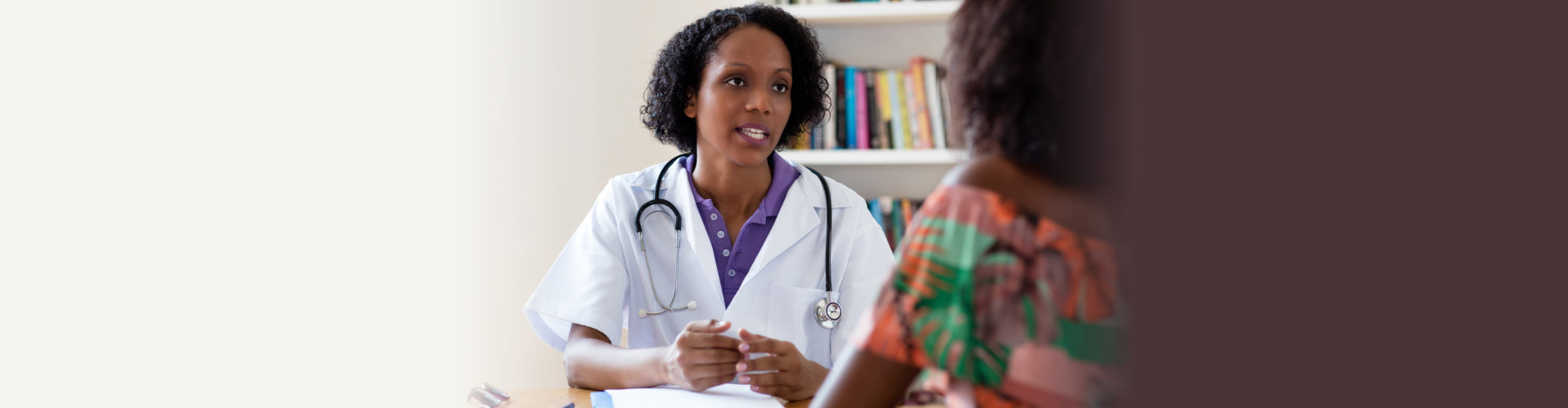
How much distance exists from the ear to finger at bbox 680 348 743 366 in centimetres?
59

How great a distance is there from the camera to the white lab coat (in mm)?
1405

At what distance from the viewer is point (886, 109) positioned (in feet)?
6.84

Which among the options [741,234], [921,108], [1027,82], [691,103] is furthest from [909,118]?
[1027,82]

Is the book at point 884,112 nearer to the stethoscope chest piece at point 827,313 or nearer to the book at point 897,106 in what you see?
the book at point 897,106

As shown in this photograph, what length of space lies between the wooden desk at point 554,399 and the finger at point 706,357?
9 centimetres

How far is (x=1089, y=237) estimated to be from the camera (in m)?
0.48

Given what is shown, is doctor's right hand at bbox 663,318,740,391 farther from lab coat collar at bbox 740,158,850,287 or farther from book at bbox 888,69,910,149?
book at bbox 888,69,910,149

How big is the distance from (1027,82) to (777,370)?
667mm

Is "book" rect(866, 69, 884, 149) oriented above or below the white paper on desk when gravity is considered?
above

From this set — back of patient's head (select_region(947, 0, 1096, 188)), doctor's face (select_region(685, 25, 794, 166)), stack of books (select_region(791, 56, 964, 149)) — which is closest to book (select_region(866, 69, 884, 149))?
stack of books (select_region(791, 56, 964, 149))

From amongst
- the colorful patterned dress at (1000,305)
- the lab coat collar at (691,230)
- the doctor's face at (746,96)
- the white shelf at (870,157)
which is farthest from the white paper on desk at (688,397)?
the white shelf at (870,157)

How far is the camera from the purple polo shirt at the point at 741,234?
1460 mm

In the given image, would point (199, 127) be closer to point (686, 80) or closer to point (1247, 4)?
point (686, 80)

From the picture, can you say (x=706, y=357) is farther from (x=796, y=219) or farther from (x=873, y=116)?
A: (x=873, y=116)
